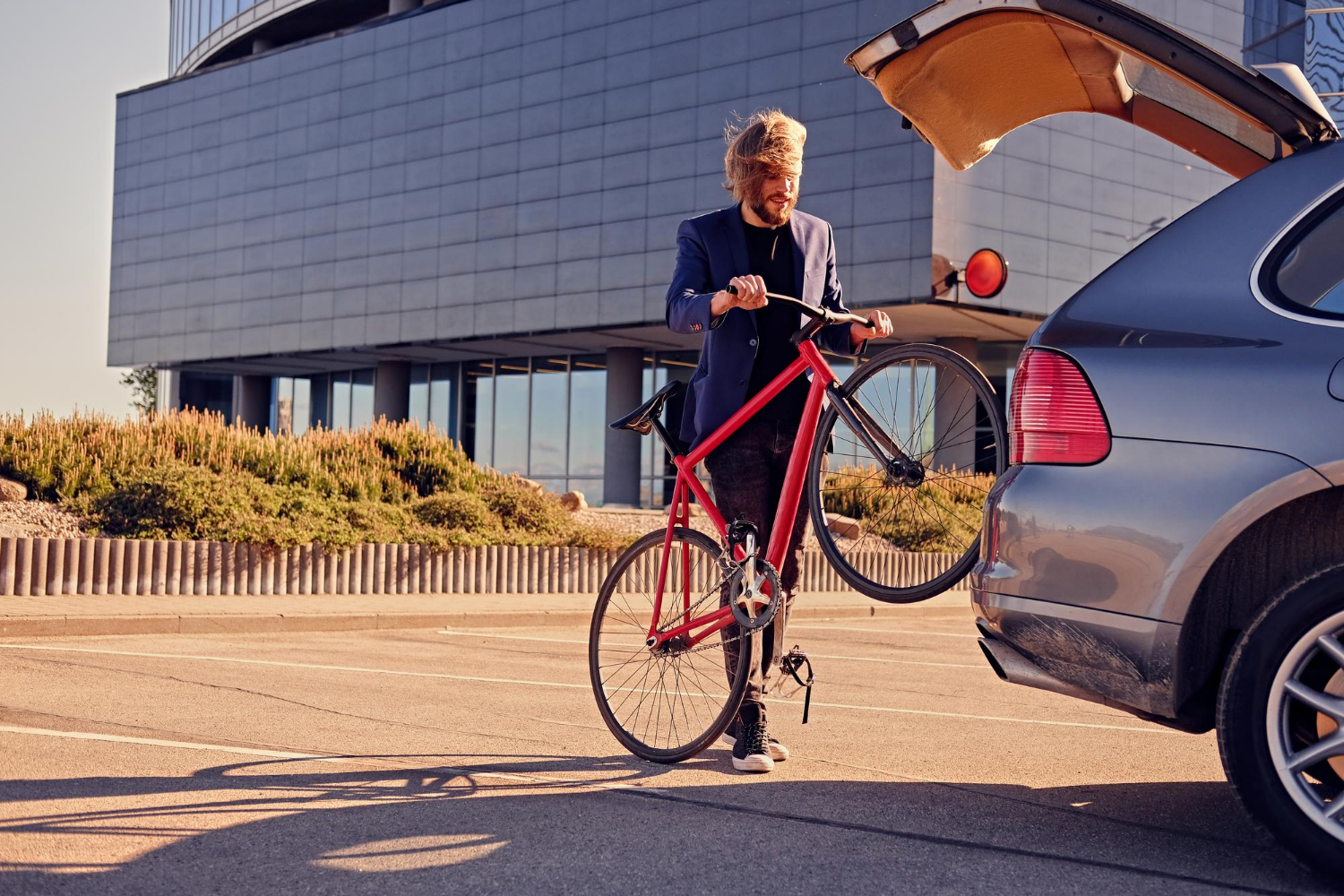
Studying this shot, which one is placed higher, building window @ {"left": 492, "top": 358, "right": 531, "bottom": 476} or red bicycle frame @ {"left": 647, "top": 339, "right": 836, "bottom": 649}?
building window @ {"left": 492, "top": 358, "right": 531, "bottom": 476}

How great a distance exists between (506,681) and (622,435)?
1287 inches

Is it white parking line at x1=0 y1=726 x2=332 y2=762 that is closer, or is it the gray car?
the gray car

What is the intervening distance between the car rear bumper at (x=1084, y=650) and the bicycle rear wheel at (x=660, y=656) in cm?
132

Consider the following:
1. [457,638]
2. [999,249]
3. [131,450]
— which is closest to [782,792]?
[457,638]

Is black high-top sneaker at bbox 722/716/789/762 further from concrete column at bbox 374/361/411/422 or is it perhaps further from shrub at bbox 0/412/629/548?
concrete column at bbox 374/361/411/422

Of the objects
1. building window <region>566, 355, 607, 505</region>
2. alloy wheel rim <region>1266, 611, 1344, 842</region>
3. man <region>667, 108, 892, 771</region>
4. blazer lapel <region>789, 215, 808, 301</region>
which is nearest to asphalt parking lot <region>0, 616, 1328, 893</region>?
alloy wheel rim <region>1266, 611, 1344, 842</region>

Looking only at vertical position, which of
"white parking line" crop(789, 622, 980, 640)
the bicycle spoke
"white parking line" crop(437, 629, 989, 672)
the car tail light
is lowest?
"white parking line" crop(789, 622, 980, 640)

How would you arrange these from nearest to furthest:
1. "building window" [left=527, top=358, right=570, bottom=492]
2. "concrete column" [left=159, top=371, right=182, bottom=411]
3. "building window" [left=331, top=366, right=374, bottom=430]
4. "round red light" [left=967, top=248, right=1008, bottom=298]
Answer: "round red light" [left=967, top=248, right=1008, bottom=298], "building window" [left=527, top=358, right=570, bottom=492], "building window" [left=331, top=366, right=374, bottom=430], "concrete column" [left=159, top=371, right=182, bottom=411]

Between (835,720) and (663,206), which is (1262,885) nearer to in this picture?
(835,720)

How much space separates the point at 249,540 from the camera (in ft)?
41.5

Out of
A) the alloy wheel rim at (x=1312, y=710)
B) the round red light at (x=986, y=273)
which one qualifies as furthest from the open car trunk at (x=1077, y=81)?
the round red light at (x=986, y=273)

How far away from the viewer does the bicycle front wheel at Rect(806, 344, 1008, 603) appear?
14.7 feet

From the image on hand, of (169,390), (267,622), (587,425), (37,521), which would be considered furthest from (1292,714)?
(169,390)

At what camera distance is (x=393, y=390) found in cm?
4825
